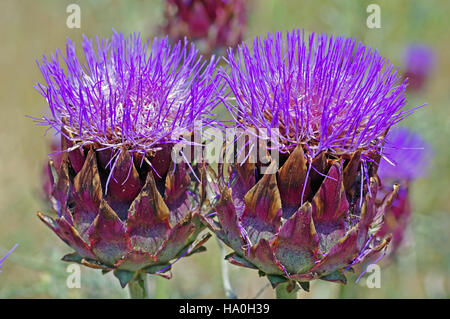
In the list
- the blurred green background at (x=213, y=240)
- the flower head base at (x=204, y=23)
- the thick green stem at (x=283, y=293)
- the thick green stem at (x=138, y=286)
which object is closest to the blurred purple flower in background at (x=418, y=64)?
the blurred green background at (x=213, y=240)

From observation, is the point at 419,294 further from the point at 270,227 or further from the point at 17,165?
the point at 17,165

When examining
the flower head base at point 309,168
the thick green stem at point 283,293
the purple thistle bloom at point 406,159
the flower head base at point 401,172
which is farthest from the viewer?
the purple thistle bloom at point 406,159

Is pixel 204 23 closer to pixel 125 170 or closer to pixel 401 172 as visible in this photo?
pixel 401 172

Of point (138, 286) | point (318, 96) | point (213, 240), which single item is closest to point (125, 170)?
point (138, 286)

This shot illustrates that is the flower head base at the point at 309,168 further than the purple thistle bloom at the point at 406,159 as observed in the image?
No

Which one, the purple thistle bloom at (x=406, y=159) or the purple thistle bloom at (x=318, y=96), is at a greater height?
the purple thistle bloom at (x=318, y=96)

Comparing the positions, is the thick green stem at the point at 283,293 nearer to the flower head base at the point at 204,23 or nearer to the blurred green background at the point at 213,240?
the blurred green background at the point at 213,240
